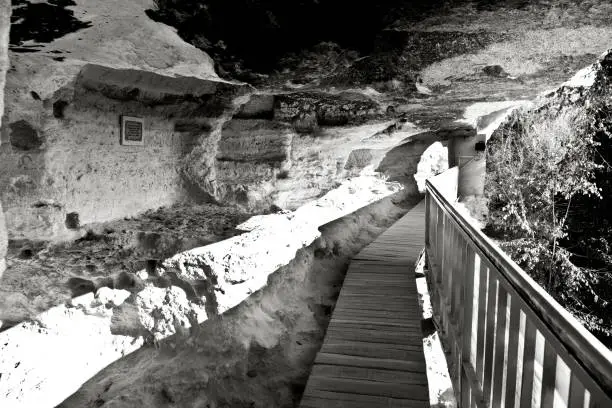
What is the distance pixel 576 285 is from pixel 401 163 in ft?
15.8

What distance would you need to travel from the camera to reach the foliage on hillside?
10484 mm

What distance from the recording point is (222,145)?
223 inches

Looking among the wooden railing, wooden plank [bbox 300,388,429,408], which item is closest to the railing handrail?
the wooden railing

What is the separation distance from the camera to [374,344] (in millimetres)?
4047

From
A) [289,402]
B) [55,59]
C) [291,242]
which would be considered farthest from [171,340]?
[55,59]

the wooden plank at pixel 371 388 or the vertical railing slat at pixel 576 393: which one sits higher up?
the vertical railing slat at pixel 576 393

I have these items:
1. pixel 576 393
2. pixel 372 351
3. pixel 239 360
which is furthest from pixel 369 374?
pixel 576 393

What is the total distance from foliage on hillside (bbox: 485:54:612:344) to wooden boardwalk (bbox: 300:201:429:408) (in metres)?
6.34

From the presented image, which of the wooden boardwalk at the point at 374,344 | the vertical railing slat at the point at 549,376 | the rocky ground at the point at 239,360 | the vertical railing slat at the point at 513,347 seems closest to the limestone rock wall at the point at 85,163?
the rocky ground at the point at 239,360

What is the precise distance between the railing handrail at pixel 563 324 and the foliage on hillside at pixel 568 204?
1000 cm

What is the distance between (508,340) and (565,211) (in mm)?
11813

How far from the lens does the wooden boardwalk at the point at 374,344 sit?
132 inches

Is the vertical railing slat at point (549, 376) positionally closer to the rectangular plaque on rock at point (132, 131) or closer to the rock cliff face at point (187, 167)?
the rock cliff face at point (187, 167)

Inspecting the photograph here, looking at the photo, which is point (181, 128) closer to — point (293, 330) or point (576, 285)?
point (293, 330)
